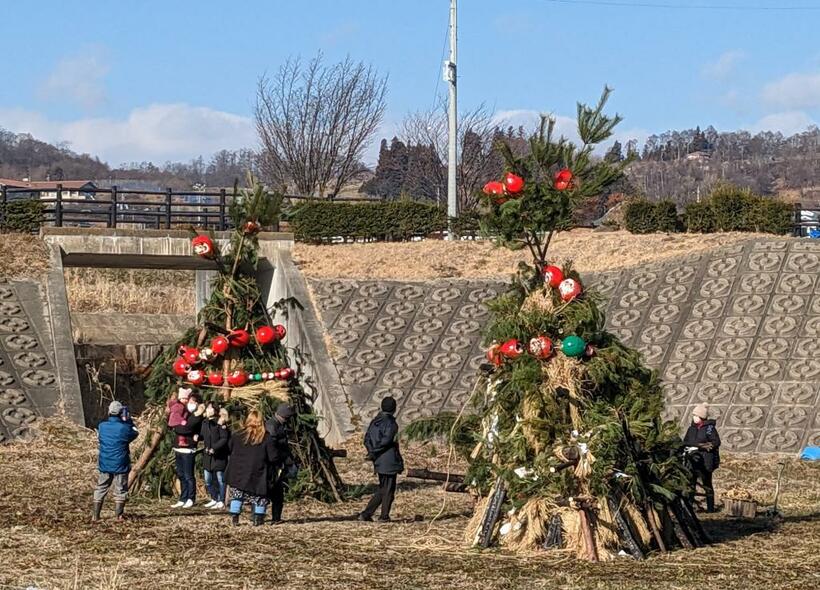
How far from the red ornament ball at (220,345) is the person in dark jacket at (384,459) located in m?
2.16

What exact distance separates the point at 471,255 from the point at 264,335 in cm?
1556

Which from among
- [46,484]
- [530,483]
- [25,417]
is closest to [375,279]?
[25,417]

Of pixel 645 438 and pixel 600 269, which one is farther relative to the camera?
pixel 600 269

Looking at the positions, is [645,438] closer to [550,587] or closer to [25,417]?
[550,587]

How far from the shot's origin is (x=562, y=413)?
12047mm

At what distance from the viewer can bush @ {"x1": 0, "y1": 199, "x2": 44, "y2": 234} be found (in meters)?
31.4

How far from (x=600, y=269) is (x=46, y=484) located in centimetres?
1536

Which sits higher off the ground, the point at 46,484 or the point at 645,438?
the point at 645,438

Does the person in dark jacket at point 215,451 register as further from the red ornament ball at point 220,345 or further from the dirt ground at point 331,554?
the red ornament ball at point 220,345

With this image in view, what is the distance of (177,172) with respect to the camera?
143000mm

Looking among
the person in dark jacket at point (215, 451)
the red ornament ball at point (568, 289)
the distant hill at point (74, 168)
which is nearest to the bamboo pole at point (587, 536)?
the red ornament ball at point (568, 289)

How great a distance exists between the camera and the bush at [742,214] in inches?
1207

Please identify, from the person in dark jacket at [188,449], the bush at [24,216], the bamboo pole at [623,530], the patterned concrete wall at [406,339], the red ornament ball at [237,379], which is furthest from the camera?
the bush at [24,216]

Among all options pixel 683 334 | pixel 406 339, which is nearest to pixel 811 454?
pixel 683 334
